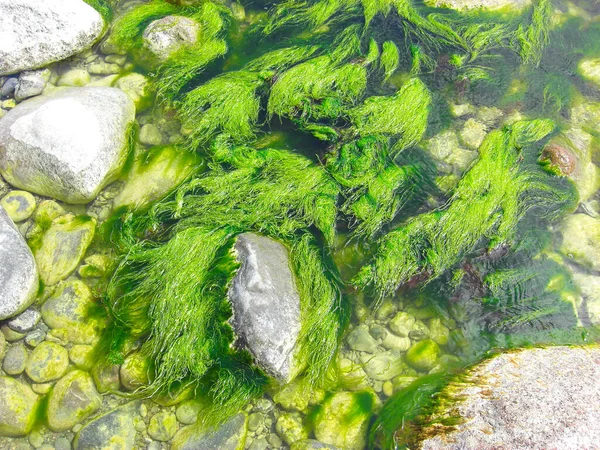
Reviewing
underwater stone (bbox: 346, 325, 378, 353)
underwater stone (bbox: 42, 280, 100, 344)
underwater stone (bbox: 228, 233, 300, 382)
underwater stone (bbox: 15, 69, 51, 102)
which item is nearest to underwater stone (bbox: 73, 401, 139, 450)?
underwater stone (bbox: 42, 280, 100, 344)

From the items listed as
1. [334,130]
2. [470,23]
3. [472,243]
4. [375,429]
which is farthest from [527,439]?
[470,23]

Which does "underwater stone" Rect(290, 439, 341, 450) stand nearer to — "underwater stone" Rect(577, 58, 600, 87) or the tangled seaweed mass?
the tangled seaweed mass

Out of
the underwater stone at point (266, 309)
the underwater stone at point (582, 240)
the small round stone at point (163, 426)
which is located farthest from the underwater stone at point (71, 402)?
the underwater stone at point (582, 240)

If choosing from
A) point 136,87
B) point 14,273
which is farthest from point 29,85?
point 14,273

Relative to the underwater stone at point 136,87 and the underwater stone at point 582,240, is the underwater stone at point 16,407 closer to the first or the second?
the underwater stone at point 136,87

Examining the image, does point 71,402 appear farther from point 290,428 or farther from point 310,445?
point 310,445

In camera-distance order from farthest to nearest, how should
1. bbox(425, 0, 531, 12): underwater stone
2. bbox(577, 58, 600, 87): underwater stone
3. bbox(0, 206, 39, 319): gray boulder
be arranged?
1. bbox(425, 0, 531, 12): underwater stone
2. bbox(577, 58, 600, 87): underwater stone
3. bbox(0, 206, 39, 319): gray boulder
